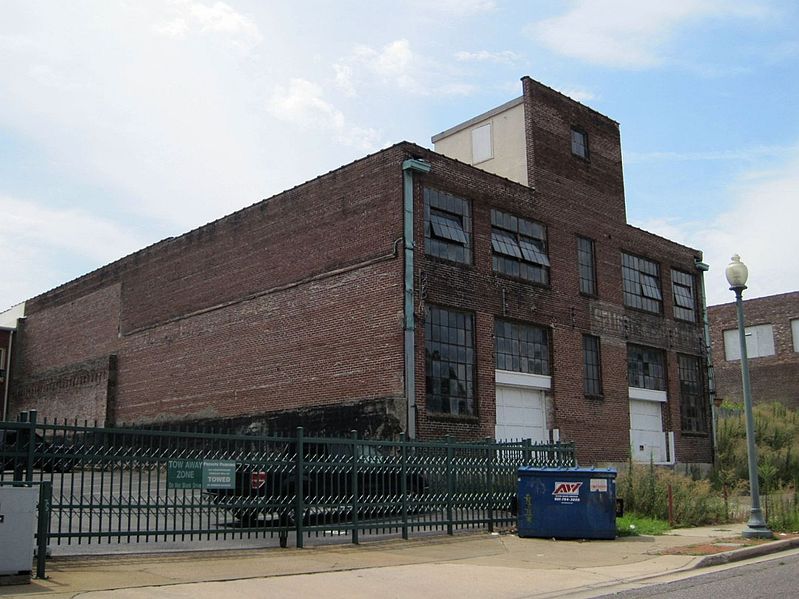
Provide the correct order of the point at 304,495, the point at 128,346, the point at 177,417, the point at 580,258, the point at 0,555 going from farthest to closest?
the point at 128,346 < the point at 177,417 < the point at 580,258 < the point at 304,495 < the point at 0,555

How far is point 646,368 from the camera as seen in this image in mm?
30859

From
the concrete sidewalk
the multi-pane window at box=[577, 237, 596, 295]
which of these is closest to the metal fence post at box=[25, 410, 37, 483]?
the concrete sidewalk

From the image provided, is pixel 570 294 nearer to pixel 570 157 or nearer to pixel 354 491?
pixel 570 157

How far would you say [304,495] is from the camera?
44.4ft

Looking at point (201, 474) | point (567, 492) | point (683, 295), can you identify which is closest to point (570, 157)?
point (683, 295)

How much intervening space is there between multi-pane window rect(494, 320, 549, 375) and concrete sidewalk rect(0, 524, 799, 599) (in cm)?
1046

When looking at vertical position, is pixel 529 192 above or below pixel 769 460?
above

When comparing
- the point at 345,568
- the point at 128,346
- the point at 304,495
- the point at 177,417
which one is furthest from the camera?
the point at 128,346

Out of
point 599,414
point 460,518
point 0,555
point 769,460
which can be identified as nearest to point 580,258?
point 599,414

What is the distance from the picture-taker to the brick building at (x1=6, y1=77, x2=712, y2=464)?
22.9 meters

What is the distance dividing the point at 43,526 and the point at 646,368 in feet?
81.5

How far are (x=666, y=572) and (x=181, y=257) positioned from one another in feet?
79.3

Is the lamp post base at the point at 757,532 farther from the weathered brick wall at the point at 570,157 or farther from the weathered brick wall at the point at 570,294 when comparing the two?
the weathered brick wall at the point at 570,157

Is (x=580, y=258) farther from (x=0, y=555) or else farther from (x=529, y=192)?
(x=0, y=555)
